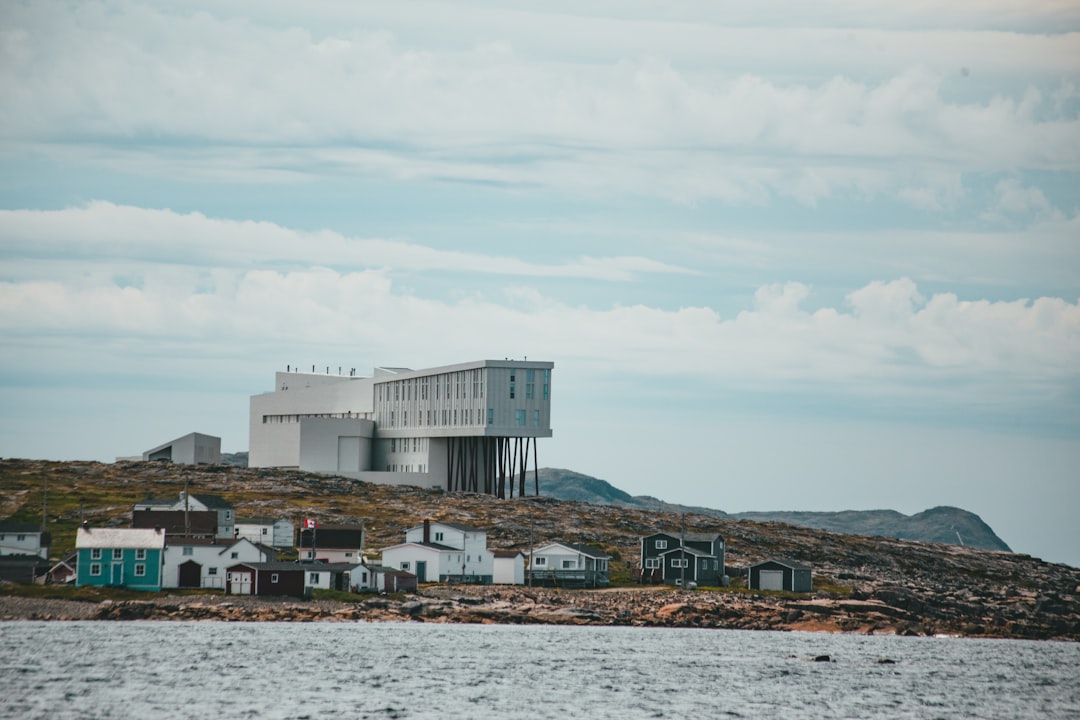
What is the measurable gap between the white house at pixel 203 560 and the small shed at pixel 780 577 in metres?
36.5

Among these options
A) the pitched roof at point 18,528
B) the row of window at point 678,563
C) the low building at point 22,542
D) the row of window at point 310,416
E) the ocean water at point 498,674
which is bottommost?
the ocean water at point 498,674

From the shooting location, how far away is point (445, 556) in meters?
104

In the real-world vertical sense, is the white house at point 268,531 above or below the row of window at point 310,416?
below

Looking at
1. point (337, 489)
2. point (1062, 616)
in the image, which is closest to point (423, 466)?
point (337, 489)

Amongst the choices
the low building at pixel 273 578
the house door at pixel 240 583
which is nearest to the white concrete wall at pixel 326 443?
the low building at pixel 273 578

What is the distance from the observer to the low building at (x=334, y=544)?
10519 cm

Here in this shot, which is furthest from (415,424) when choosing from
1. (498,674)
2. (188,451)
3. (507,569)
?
(498,674)

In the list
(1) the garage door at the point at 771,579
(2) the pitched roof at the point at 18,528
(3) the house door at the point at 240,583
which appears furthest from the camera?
(1) the garage door at the point at 771,579

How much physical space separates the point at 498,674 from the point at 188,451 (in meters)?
103

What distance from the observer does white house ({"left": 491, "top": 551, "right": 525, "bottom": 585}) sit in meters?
107

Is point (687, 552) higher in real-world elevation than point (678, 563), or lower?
higher

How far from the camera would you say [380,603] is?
306ft

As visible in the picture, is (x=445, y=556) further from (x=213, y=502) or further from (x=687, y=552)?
(x=213, y=502)

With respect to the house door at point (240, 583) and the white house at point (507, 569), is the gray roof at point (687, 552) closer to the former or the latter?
the white house at point (507, 569)
